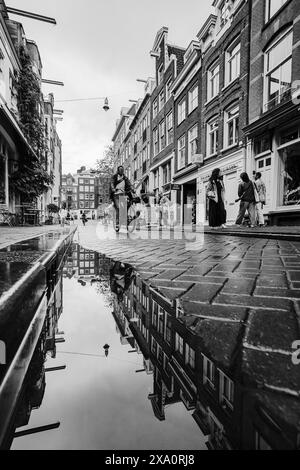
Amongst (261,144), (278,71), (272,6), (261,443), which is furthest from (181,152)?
(261,443)

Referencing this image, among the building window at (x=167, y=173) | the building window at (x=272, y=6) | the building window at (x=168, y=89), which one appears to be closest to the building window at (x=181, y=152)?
the building window at (x=167, y=173)

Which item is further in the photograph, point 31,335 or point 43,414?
point 31,335

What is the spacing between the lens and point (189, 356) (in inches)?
38.7

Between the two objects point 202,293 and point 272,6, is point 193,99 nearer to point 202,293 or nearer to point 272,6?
point 272,6

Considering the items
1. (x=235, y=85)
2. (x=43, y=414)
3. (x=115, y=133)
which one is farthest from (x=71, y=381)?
(x=115, y=133)

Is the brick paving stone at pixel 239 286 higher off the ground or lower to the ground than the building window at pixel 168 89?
lower

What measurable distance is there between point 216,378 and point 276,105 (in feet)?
38.4

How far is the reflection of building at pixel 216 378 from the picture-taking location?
60cm

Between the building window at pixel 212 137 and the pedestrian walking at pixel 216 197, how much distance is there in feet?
24.1

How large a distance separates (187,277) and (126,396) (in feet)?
5.21

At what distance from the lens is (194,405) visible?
2.41 feet

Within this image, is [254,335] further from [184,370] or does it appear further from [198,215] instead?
[198,215]

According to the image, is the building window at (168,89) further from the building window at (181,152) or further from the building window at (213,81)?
the building window at (213,81)
